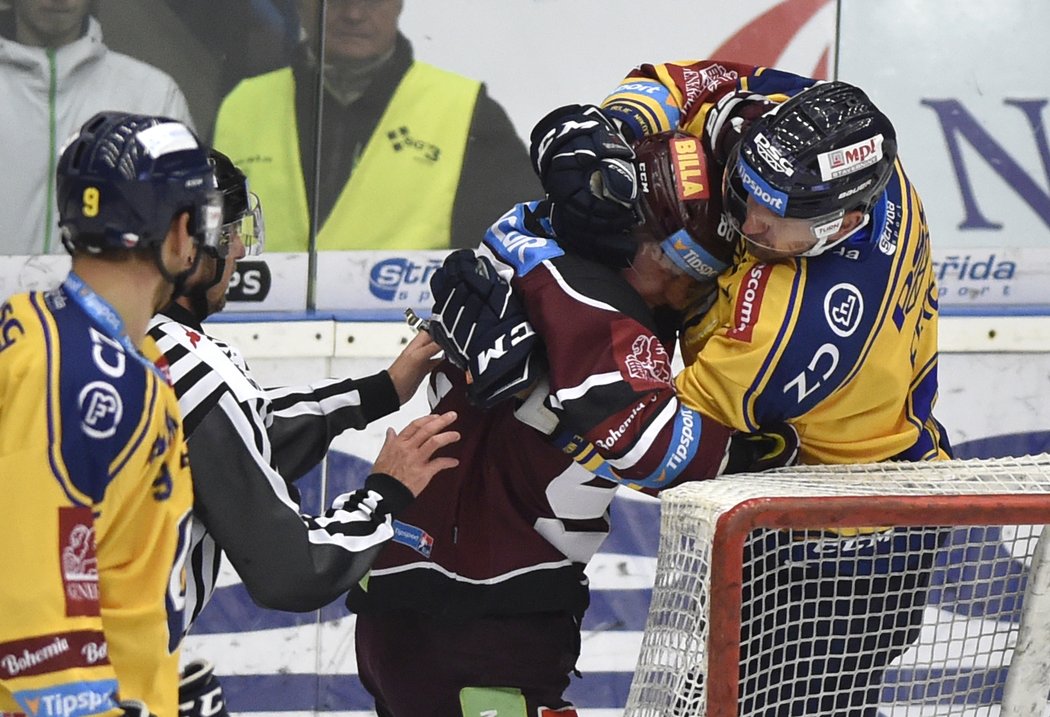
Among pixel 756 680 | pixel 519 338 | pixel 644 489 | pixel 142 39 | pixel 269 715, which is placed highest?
pixel 142 39

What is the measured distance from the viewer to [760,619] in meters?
2.21

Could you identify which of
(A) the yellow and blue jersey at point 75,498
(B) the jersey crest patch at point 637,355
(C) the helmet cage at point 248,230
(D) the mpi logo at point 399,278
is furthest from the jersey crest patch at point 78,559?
(D) the mpi logo at point 399,278

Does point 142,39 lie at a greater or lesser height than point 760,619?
greater

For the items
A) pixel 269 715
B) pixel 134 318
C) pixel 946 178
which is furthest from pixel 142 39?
pixel 134 318

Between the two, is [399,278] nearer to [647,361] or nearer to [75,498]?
[647,361]

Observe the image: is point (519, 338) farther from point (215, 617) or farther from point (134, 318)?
point (215, 617)

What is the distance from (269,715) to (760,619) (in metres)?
1.71

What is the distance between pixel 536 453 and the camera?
2.37 meters

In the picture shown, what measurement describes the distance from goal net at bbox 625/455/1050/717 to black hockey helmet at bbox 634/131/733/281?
339mm

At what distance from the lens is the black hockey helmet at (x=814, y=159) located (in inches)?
80.9

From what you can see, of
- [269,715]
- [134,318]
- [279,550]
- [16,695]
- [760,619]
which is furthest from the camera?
[269,715]

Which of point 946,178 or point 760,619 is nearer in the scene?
point 760,619

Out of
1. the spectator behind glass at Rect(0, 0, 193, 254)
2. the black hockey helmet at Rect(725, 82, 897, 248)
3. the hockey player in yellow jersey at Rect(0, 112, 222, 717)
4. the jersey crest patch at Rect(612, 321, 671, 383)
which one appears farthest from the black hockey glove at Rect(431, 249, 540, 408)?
the spectator behind glass at Rect(0, 0, 193, 254)

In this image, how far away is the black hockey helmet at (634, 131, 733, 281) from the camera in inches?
86.4
